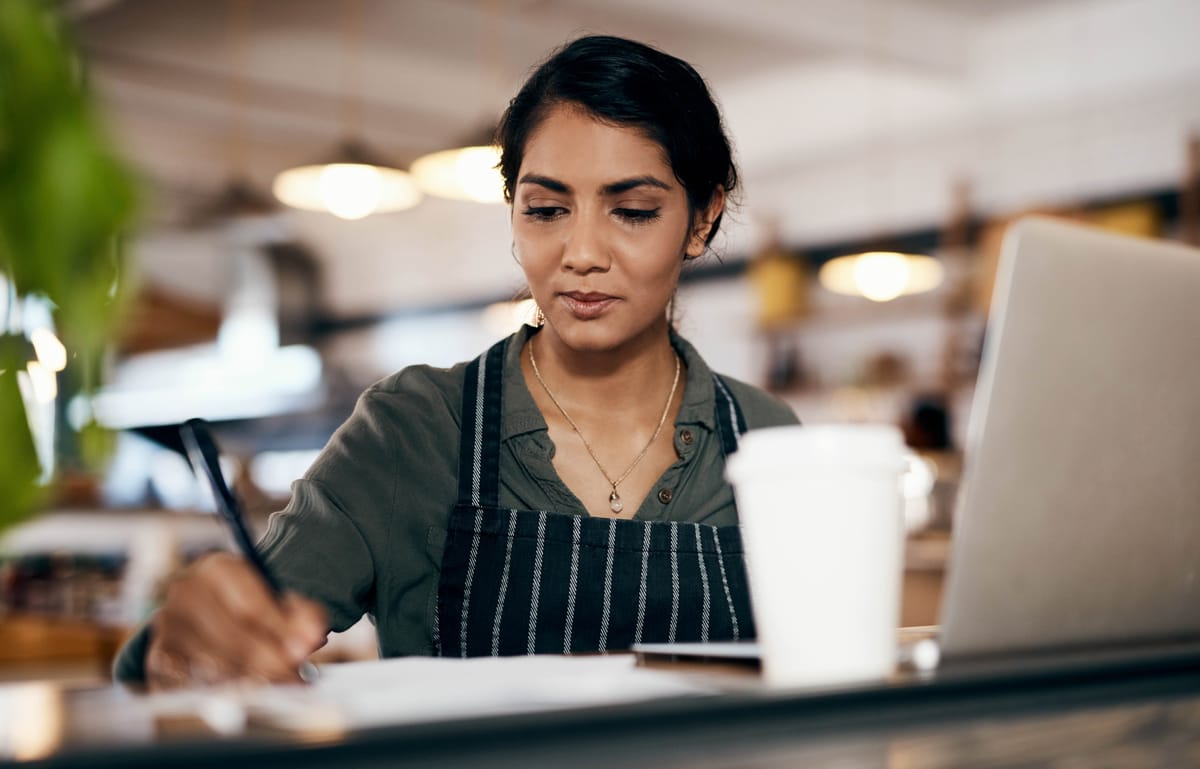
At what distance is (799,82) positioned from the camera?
23.2 feet

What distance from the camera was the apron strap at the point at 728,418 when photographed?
1749mm

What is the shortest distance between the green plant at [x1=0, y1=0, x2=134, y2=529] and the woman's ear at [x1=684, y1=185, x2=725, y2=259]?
1411mm

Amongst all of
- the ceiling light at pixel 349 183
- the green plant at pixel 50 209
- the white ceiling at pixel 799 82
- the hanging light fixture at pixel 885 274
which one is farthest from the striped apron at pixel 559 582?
the hanging light fixture at pixel 885 274

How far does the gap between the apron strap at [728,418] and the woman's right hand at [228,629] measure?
0.93m

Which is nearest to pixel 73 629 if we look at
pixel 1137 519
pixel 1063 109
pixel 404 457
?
pixel 404 457

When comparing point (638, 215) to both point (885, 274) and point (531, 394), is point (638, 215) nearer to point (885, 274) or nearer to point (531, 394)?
point (531, 394)

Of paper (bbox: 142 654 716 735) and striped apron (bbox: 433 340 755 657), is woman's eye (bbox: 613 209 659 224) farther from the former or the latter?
paper (bbox: 142 654 716 735)

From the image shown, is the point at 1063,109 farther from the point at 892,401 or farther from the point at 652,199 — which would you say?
the point at 652,199

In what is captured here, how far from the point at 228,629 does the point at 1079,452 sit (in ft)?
2.08

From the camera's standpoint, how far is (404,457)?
159 centimetres

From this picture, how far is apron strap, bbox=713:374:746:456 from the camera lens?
1.75 m

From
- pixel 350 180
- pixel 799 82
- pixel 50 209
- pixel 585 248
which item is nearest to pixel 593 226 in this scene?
pixel 585 248

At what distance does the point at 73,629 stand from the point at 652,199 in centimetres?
346

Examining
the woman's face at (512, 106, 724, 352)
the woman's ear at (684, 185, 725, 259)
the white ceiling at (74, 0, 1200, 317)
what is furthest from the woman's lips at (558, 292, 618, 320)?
the white ceiling at (74, 0, 1200, 317)
